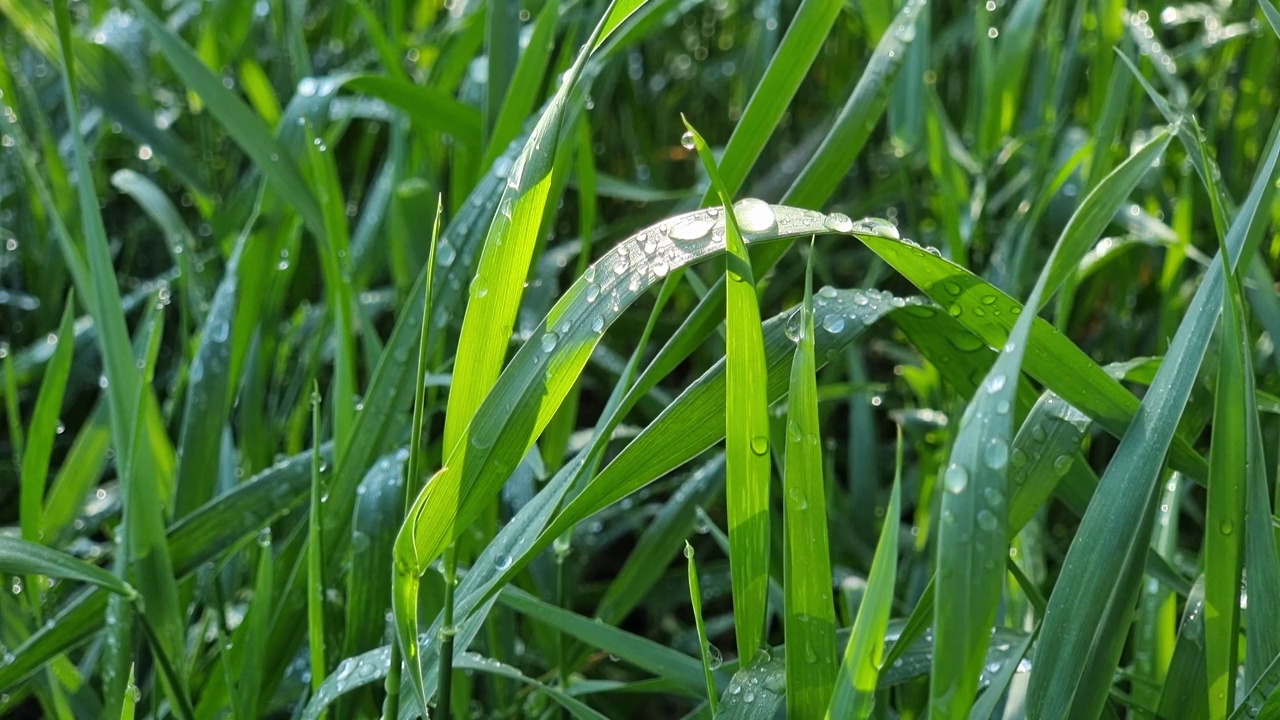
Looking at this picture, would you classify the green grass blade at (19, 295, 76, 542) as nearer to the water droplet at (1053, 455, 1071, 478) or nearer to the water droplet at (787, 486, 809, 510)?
the water droplet at (787, 486, 809, 510)

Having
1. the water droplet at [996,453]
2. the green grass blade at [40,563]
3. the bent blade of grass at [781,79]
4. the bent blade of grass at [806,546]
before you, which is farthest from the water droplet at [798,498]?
the green grass blade at [40,563]

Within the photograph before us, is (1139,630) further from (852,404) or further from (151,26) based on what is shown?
(151,26)

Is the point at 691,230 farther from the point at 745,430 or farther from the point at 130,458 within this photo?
the point at 130,458

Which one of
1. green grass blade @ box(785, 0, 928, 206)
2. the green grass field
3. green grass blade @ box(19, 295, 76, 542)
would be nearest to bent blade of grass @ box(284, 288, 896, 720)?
the green grass field

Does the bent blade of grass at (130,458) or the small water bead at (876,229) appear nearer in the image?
the small water bead at (876,229)

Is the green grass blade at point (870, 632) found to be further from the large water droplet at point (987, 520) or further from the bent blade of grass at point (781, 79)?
the bent blade of grass at point (781, 79)

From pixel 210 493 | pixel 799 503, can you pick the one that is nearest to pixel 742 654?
pixel 799 503

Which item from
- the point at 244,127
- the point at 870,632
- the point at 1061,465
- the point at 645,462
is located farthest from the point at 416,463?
the point at 244,127
